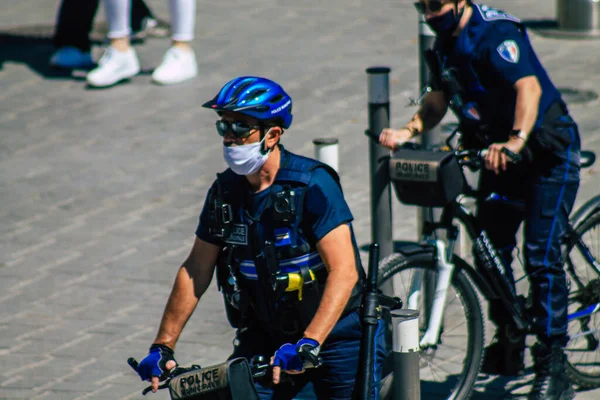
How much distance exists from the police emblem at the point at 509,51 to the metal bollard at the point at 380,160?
695 millimetres

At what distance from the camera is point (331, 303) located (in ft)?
12.7

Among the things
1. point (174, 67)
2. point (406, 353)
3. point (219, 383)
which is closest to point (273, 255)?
point (219, 383)

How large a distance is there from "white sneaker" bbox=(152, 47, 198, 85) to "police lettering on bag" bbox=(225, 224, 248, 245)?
23.2 ft

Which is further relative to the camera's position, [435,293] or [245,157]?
[435,293]

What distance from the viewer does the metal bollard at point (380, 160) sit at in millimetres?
5438

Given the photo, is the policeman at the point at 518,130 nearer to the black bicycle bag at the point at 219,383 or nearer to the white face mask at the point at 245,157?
the white face mask at the point at 245,157

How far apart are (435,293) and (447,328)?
1.50 ft

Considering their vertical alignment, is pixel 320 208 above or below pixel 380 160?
above

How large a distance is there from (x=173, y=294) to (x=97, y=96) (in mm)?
6868

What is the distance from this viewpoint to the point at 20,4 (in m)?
14.2

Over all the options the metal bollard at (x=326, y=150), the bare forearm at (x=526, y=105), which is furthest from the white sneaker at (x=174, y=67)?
the bare forearm at (x=526, y=105)

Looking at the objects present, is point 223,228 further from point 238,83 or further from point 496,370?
point 496,370

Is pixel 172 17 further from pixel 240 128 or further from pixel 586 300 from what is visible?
pixel 240 128

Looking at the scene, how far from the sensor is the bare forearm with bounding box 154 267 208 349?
4.11m
